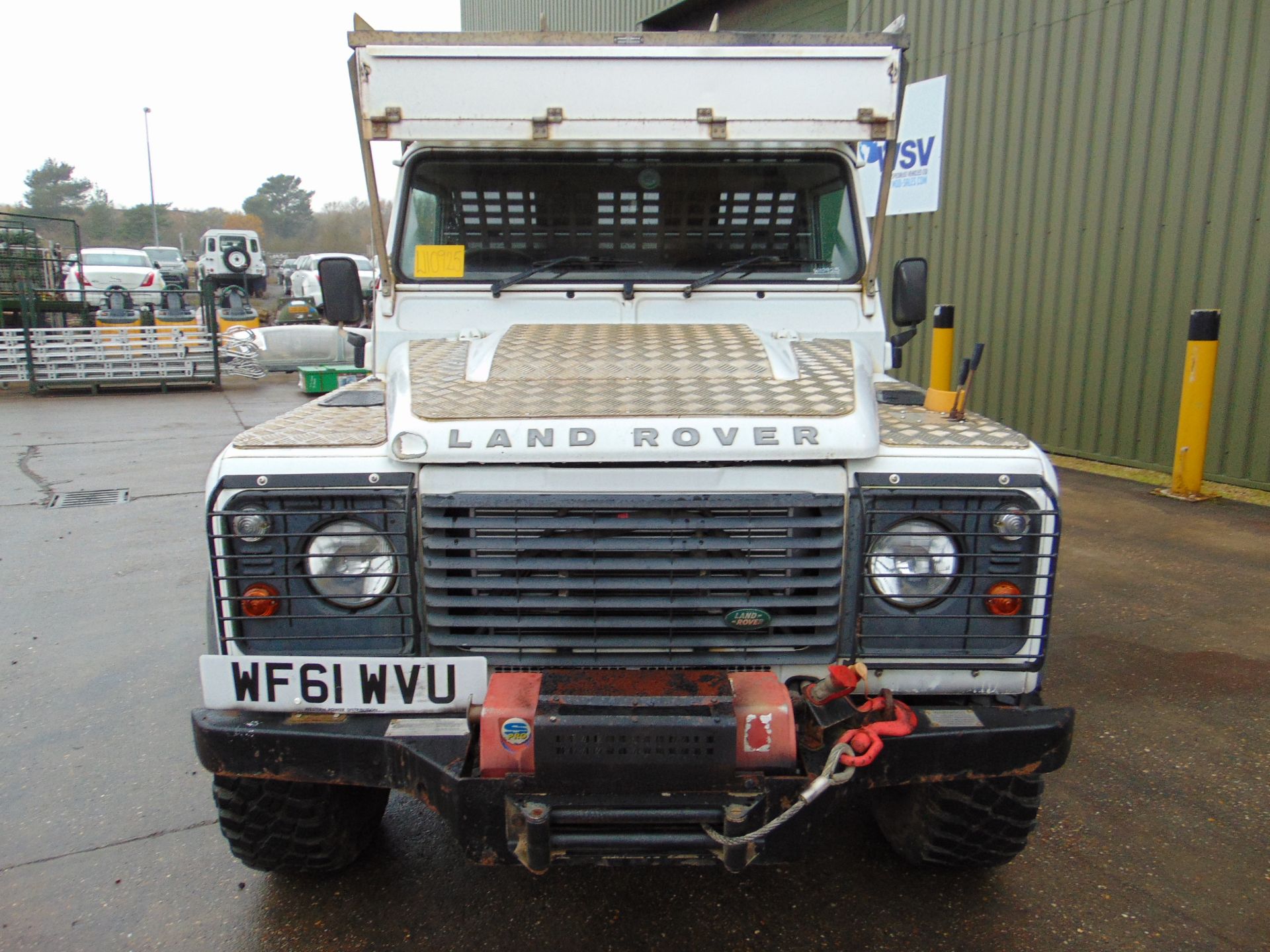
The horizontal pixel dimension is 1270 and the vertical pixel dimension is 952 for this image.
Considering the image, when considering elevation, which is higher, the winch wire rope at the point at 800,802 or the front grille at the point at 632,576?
the front grille at the point at 632,576

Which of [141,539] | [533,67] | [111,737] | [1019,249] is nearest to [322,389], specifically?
[141,539]

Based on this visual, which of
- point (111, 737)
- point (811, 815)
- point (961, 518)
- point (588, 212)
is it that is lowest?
point (111, 737)

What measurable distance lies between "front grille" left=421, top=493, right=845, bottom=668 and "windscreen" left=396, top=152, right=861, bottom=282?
4.63ft

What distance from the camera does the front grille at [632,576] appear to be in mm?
2334

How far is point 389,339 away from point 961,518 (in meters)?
2.13

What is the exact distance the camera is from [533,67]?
316 centimetres

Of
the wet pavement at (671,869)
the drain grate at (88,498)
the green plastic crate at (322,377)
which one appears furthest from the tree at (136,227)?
the wet pavement at (671,869)

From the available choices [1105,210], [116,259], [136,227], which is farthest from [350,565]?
[136,227]

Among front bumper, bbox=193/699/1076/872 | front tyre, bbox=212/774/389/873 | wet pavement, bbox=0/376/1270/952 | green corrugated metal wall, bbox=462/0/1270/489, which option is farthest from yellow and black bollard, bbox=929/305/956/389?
front tyre, bbox=212/774/389/873

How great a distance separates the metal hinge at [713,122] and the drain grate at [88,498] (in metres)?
6.50

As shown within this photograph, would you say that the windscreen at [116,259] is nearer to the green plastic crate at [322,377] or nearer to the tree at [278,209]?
the green plastic crate at [322,377]

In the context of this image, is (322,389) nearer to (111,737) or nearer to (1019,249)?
(1019,249)

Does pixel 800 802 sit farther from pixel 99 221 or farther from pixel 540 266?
pixel 99 221

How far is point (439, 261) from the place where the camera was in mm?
3510
